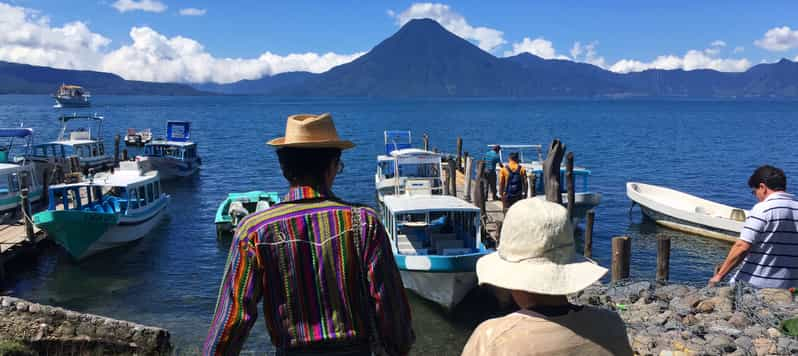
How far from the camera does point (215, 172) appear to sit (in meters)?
44.7

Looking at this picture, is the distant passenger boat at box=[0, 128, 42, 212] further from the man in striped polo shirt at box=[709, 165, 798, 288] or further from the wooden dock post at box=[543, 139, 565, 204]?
the man in striped polo shirt at box=[709, 165, 798, 288]

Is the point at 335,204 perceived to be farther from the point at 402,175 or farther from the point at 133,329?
the point at 402,175

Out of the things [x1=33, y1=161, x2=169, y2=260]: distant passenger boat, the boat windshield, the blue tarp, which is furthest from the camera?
the blue tarp

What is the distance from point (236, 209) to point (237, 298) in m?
20.5

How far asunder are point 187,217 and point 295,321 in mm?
26609

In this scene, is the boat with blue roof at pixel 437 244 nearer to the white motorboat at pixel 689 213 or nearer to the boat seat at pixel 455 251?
the boat seat at pixel 455 251

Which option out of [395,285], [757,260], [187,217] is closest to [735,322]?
[757,260]

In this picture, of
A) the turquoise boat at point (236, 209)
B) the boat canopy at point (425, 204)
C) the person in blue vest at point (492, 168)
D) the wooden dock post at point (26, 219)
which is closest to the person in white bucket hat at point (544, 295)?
the boat canopy at point (425, 204)

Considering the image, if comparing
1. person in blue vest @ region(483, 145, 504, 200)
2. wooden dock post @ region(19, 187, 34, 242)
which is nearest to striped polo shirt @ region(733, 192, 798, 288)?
person in blue vest @ region(483, 145, 504, 200)

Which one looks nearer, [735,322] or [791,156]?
[735,322]

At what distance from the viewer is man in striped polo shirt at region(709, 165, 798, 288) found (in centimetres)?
618

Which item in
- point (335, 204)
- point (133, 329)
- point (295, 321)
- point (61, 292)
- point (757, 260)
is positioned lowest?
point (61, 292)

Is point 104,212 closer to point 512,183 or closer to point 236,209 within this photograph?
point 236,209

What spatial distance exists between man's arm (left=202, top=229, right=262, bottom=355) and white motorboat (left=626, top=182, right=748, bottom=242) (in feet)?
72.6
